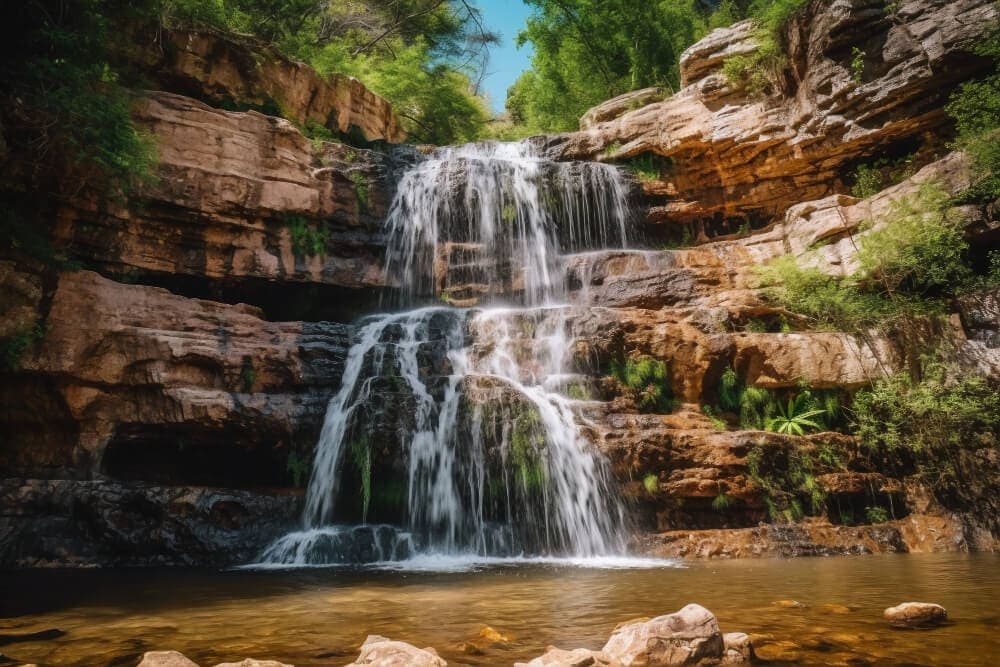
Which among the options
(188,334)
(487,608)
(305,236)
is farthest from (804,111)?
(188,334)

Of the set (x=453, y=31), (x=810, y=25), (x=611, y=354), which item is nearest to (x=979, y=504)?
(x=611, y=354)

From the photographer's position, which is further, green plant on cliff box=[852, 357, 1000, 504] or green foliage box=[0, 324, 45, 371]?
green plant on cliff box=[852, 357, 1000, 504]

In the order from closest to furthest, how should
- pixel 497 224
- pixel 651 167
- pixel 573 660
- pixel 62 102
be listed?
pixel 573 660 → pixel 62 102 → pixel 497 224 → pixel 651 167

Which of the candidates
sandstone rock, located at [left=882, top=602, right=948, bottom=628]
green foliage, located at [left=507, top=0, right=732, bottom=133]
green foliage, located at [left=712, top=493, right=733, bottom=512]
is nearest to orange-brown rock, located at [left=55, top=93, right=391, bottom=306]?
green foliage, located at [left=712, top=493, right=733, bottom=512]

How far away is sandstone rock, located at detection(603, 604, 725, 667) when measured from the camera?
9.08ft

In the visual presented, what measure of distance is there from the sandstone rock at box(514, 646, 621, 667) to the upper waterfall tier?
10546mm

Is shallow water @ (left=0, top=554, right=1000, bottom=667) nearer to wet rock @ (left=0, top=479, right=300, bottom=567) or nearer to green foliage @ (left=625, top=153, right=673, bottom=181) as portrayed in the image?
wet rock @ (left=0, top=479, right=300, bottom=567)

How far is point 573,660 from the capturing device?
268cm

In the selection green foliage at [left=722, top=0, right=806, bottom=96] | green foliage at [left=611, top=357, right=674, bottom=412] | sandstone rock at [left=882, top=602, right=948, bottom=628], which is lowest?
sandstone rock at [left=882, top=602, right=948, bottom=628]

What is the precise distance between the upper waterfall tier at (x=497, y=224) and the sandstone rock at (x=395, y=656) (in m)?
10.6

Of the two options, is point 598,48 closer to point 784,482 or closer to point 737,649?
point 784,482

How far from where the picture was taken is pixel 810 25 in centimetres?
1285

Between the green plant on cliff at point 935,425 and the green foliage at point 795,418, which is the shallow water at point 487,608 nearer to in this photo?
the green plant on cliff at point 935,425

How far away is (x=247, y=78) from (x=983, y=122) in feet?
49.9
